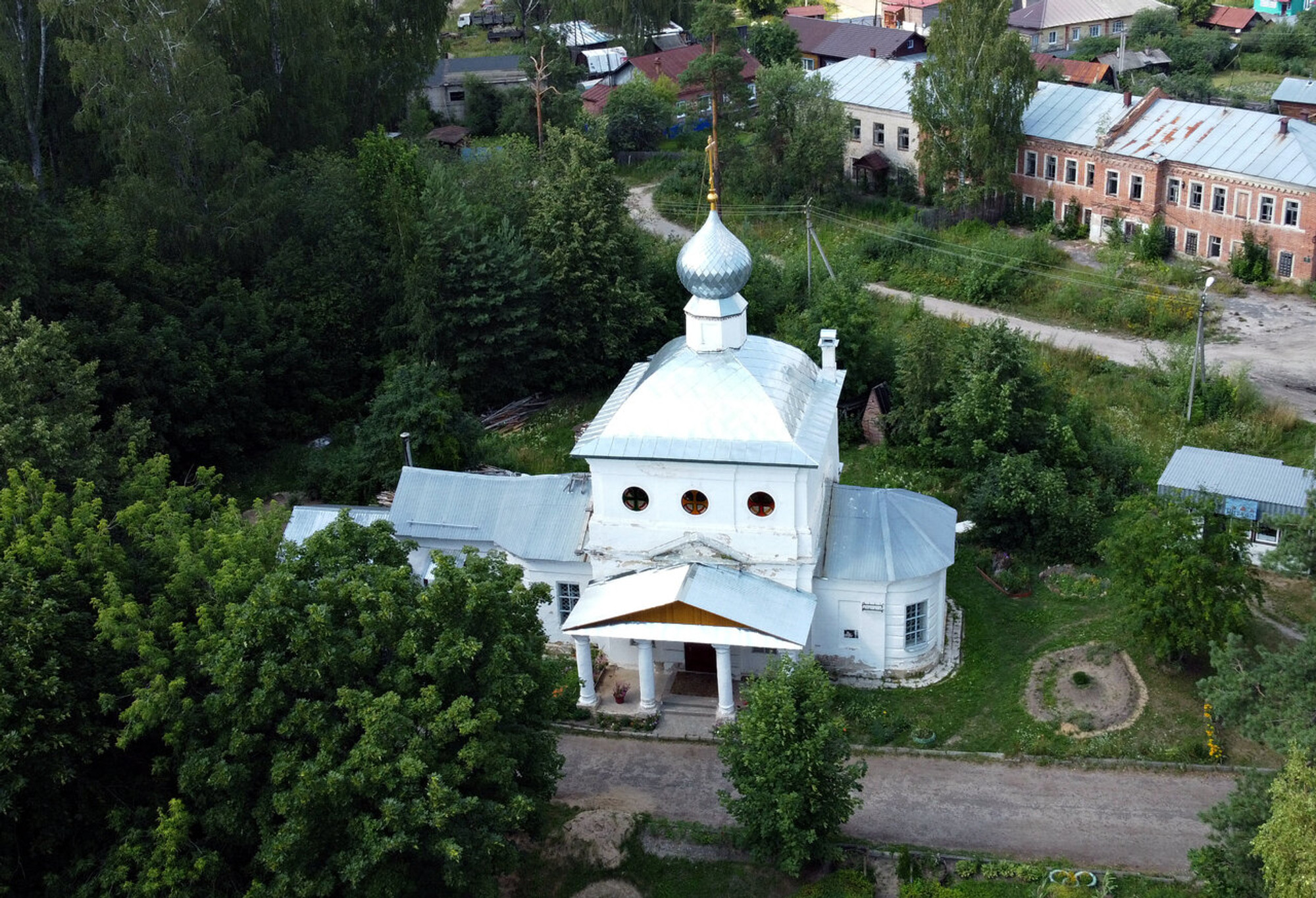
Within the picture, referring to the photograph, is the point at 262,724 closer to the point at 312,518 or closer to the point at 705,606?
the point at 705,606

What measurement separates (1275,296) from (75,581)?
38.1 m

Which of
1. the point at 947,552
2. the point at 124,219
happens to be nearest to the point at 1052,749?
the point at 947,552

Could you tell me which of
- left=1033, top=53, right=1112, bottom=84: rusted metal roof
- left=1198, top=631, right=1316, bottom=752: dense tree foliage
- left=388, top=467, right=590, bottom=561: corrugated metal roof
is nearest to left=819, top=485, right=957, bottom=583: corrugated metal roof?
left=388, top=467, right=590, bottom=561: corrugated metal roof

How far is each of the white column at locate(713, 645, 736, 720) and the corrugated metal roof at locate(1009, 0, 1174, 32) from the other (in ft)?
188

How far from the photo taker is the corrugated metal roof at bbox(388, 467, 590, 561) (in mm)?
26500

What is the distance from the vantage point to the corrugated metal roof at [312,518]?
28.1m

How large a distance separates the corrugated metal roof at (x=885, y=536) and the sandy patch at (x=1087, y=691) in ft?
9.67

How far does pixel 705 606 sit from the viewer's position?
76.6ft

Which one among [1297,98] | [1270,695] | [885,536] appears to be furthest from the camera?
[1297,98]

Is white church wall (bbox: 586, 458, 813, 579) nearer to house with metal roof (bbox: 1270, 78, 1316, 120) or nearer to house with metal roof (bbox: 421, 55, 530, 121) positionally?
house with metal roof (bbox: 1270, 78, 1316, 120)

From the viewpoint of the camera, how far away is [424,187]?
3888 cm

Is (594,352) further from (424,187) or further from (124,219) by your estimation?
(124,219)

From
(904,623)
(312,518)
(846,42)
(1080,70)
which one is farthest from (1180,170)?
(312,518)

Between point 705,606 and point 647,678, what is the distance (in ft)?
7.33
